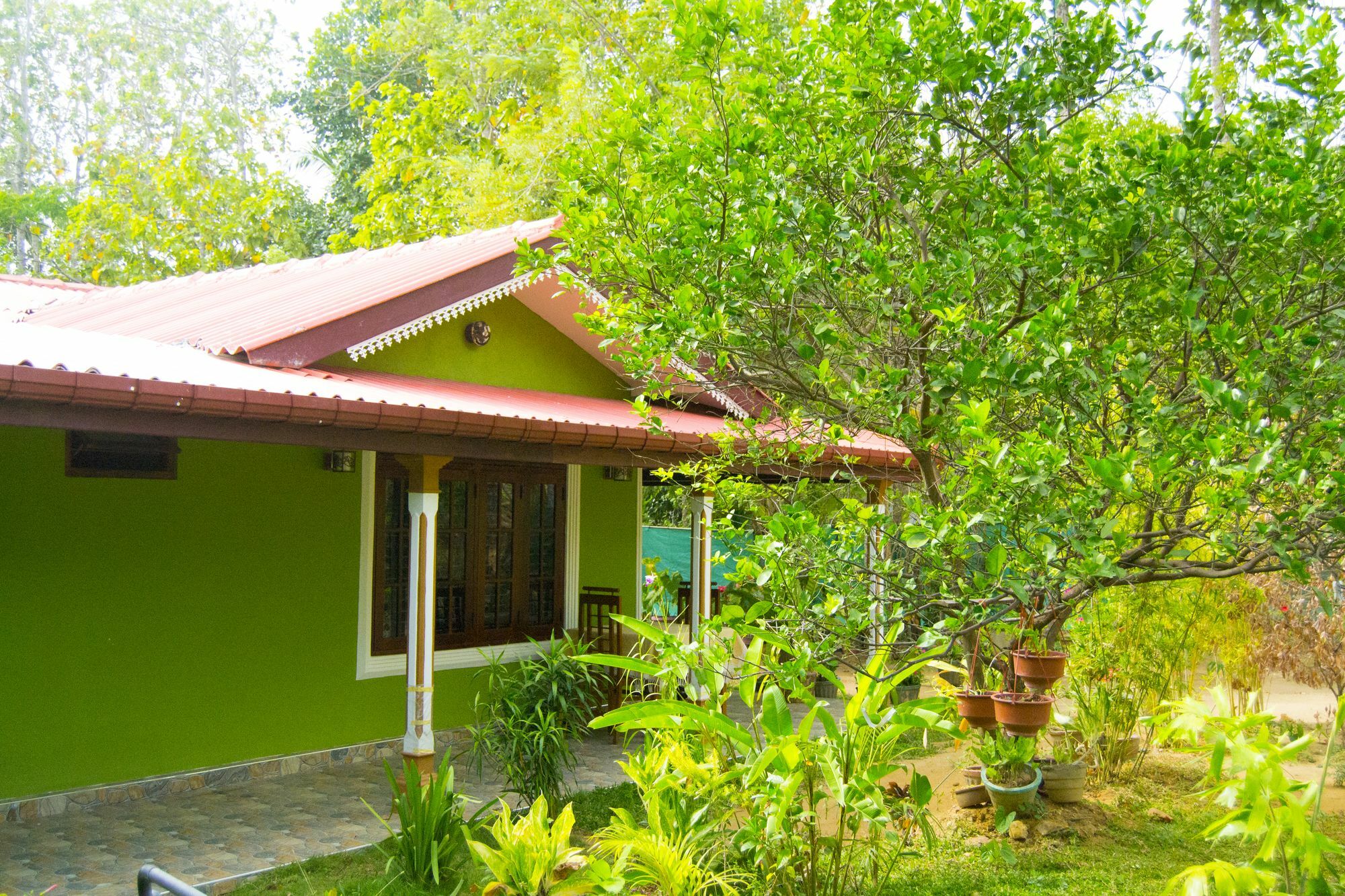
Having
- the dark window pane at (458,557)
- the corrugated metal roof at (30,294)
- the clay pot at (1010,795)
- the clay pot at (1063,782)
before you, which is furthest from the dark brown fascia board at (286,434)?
the corrugated metal roof at (30,294)

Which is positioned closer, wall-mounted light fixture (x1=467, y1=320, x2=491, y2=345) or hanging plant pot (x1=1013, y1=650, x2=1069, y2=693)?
hanging plant pot (x1=1013, y1=650, x2=1069, y2=693)

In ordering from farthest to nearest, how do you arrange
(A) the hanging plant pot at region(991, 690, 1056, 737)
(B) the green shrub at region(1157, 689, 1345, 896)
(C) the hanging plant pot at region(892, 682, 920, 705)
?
(C) the hanging plant pot at region(892, 682, 920, 705)
(A) the hanging plant pot at region(991, 690, 1056, 737)
(B) the green shrub at region(1157, 689, 1345, 896)

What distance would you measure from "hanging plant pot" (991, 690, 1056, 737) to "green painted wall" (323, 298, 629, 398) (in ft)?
14.2

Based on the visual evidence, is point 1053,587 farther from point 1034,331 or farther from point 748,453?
point 748,453

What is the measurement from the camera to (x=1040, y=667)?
6078mm

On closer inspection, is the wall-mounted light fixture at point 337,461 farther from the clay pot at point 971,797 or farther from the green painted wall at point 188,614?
the clay pot at point 971,797

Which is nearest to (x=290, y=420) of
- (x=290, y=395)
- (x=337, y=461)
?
(x=290, y=395)

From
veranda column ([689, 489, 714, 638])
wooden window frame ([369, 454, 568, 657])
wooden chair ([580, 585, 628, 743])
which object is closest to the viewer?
wooden window frame ([369, 454, 568, 657])

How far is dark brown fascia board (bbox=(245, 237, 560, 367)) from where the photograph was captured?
7273mm

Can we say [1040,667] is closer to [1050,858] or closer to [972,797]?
[1050,858]

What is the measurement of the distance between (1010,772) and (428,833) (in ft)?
10.9

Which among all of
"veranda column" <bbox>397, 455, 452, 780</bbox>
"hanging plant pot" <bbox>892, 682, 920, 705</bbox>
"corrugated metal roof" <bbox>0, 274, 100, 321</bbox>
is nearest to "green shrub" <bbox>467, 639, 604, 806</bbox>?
"veranda column" <bbox>397, 455, 452, 780</bbox>

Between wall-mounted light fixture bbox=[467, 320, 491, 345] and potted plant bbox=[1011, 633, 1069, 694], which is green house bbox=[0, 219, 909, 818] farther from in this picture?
potted plant bbox=[1011, 633, 1069, 694]

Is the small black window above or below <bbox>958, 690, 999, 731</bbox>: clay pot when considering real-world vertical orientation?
above
